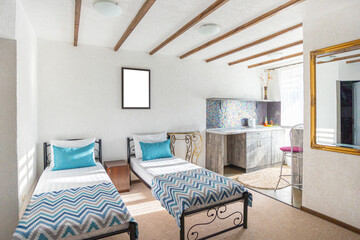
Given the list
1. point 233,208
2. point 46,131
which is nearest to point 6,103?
point 46,131

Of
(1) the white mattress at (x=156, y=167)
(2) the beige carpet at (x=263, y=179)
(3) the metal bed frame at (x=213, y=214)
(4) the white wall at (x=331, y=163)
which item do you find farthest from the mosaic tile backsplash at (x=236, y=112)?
(4) the white wall at (x=331, y=163)

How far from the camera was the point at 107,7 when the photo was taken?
2.39 m

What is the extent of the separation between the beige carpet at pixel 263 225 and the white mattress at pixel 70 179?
70 centimetres

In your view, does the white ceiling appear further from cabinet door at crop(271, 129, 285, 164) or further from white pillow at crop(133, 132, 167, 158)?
cabinet door at crop(271, 129, 285, 164)

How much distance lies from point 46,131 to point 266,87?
5.30m

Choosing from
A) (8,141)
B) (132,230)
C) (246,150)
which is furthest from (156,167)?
(246,150)

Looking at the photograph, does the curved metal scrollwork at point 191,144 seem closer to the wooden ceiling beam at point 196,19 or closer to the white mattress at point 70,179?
the white mattress at point 70,179

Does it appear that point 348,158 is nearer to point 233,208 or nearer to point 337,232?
point 337,232

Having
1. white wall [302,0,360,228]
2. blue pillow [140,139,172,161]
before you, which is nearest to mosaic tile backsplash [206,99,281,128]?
blue pillow [140,139,172,161]

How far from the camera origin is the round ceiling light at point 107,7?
236cm

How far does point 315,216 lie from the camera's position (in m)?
2.89

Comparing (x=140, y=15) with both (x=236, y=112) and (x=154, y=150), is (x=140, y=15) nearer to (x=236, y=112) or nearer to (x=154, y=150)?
(x=154, y=150)

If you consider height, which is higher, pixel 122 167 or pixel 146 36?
pixel 146 36

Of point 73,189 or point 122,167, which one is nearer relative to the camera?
point 73,189
